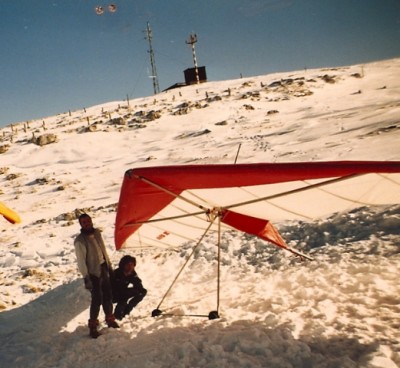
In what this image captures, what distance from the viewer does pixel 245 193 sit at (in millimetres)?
4152

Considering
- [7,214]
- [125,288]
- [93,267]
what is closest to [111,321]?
[125,288]

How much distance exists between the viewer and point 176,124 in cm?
2794

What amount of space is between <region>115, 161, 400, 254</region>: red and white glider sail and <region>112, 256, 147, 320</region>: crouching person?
579 mm

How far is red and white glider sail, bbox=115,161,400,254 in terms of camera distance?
117 inches

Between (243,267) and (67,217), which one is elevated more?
(67,217)

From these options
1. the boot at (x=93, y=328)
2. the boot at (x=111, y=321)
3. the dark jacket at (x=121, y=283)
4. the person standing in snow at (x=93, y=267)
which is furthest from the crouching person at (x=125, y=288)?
the boot at (x=93, y=328)

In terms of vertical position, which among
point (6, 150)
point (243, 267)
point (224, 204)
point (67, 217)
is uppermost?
point (6, 150)

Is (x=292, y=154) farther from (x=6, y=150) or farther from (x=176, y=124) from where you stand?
(x=6, y=150)

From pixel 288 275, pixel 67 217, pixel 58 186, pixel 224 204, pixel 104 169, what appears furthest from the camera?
pixel 104 169

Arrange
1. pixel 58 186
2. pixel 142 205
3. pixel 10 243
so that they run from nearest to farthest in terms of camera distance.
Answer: pixel 142 205 → pixel 10 243 → pixel 58 186

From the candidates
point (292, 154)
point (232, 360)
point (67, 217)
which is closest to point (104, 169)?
point (67, 217)

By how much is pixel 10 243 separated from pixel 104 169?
10155 mm

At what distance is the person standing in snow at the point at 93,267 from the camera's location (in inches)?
171

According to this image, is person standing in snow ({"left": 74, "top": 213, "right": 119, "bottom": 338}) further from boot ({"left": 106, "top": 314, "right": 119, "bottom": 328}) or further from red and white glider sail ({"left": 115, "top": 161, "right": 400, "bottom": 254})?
red and white glider sail ({"left": 115, "top": 161, "right": 400, "bottom": 254})
